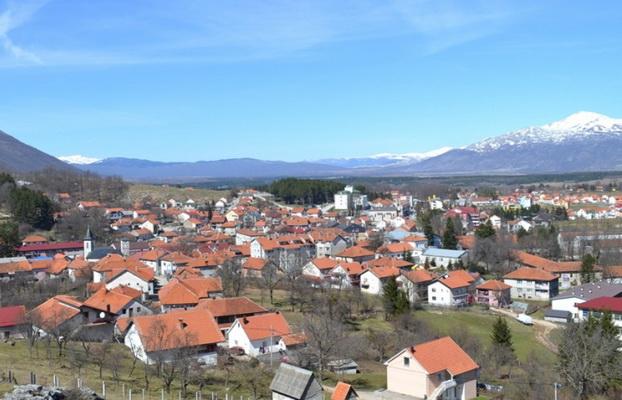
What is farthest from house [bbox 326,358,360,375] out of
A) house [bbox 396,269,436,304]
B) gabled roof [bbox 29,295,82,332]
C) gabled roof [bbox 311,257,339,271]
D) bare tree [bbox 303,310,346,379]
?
gabled roof [bbox 311,257,339,271]

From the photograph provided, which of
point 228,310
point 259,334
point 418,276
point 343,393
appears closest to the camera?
point 343,393

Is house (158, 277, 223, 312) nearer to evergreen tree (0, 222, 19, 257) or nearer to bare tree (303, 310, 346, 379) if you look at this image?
→ bare tree (303, 310, 346, 379)

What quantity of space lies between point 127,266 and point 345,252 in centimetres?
1908

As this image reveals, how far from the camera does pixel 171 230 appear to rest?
7075 centimetres

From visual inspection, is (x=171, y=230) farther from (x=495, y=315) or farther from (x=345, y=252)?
(x=495, y=315)

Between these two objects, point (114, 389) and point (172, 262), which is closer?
point (114, 389)

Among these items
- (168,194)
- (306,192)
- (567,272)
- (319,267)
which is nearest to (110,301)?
(319,267)

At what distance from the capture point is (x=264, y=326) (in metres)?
27.2

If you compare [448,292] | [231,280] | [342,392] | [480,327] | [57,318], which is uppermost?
[57,318]

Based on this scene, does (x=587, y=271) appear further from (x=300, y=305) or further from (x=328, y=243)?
(x=300, y=305)

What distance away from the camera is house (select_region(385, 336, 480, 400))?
852 inches

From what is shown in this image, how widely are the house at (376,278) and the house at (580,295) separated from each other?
34.9 ft

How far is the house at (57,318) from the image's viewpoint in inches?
966

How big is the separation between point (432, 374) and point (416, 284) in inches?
849
